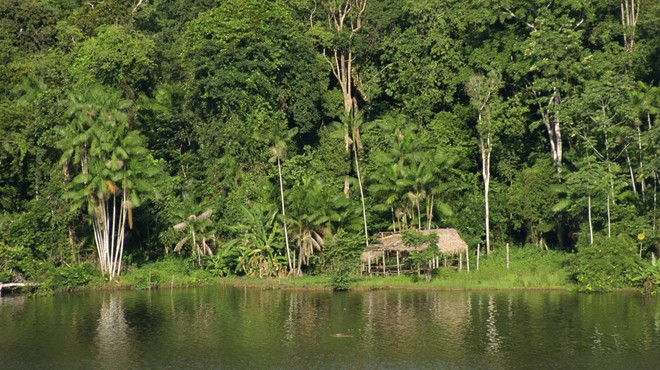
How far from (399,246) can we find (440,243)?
2114mm

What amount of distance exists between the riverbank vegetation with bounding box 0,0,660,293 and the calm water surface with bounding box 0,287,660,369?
3467 millimetres

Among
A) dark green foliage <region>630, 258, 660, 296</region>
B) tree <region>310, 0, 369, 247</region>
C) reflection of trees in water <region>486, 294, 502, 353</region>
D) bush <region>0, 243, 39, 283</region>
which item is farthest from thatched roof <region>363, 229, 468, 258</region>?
bush <region>0, 243, 39, 283</region>

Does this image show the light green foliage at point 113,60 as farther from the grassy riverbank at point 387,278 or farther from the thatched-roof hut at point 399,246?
the thatched-roof hut at point 399,246

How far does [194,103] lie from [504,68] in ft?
61.6

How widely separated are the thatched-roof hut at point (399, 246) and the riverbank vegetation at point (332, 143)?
0.76 metres

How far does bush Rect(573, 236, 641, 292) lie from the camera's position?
4359cm

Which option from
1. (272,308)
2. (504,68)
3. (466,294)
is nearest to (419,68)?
(504,68)

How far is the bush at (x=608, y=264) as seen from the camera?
43594 millimetres

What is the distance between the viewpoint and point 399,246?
156ft

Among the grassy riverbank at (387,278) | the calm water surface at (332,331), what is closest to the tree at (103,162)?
the grassy riverbank at (387,278)

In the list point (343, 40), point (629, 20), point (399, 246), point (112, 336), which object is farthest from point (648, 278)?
point (112, 336)

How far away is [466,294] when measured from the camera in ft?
148

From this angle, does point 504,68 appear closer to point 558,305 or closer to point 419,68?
point 419,68

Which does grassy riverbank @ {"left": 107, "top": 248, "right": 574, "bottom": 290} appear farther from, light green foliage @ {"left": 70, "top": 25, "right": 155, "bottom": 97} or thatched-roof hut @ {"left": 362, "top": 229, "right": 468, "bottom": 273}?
light green foliage @ {"left": 70, "top": 25, "right": 155, "bottom": 97}
